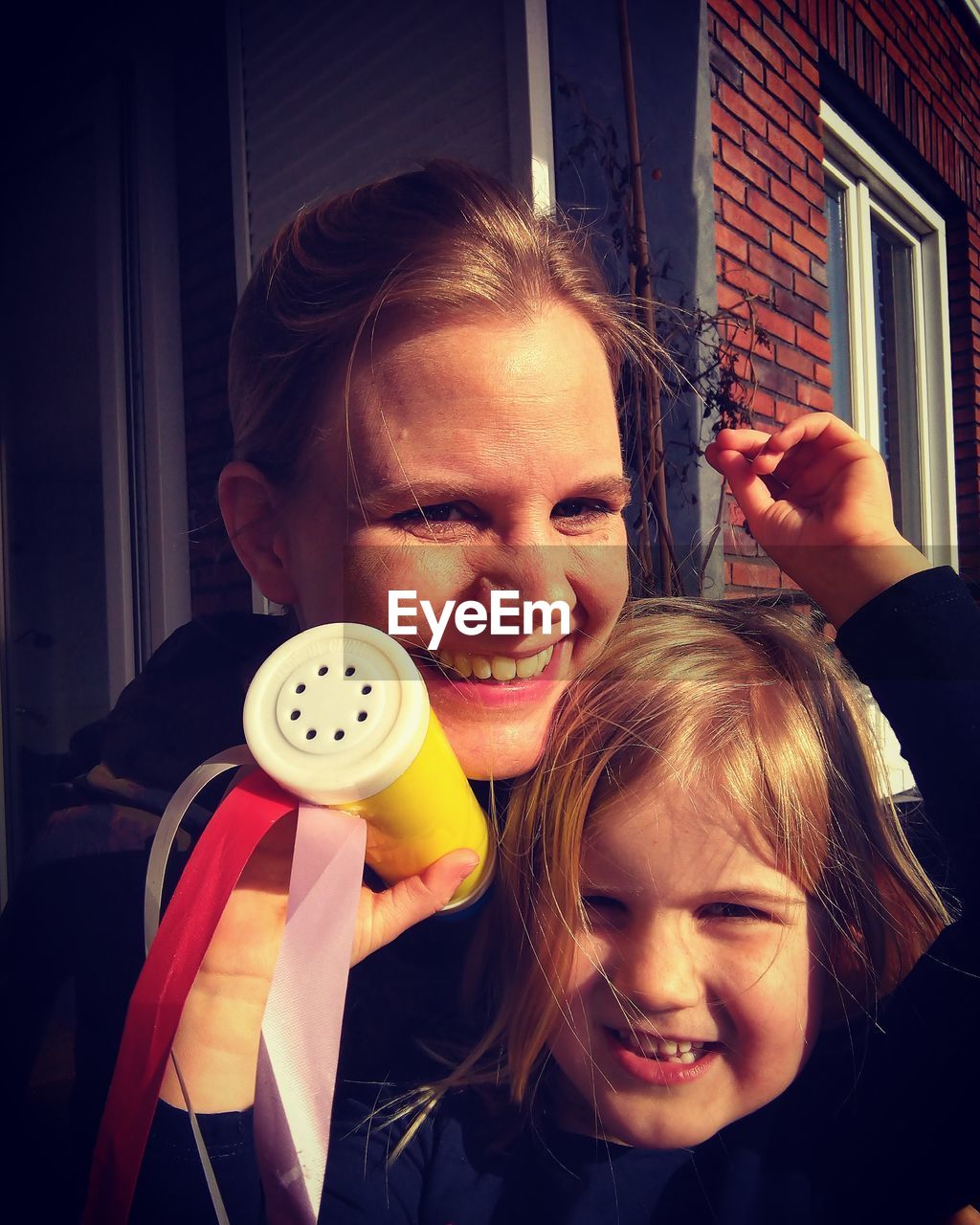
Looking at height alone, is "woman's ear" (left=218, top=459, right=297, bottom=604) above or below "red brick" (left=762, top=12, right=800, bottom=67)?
below

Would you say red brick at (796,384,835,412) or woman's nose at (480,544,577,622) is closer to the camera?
woman's nose at (480,544,577,622)

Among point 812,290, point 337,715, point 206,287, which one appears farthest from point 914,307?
point 337,715

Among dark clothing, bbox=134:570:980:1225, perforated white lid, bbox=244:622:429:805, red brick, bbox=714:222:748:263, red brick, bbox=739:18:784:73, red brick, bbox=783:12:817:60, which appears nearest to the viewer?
perforated white lid, bbox=244:622:429:805

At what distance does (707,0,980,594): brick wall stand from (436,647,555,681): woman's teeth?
0.63 m

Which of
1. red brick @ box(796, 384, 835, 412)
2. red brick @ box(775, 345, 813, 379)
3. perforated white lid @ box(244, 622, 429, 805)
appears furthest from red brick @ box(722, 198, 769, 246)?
perforated white lid @ box(244, 622, 429, 805)

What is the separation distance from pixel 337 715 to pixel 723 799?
1.23 feet

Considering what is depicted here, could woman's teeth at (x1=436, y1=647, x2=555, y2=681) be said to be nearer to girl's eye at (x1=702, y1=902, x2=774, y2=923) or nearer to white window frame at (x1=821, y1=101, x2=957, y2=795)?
girl's eye at (x1=702, y1=902, x2=774, y2=923)

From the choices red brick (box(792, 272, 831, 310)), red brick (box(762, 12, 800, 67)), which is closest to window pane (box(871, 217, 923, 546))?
red brick (box(792, 272, 831, 310))

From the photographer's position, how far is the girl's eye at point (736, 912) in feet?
2.38

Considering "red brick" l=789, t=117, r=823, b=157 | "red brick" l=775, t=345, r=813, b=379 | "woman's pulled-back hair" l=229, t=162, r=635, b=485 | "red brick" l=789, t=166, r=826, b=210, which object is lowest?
"woman's pulled-back hair" l=229, t=162, r=635, b=485

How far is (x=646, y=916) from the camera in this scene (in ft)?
2.38

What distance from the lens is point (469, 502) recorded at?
2.36 ft

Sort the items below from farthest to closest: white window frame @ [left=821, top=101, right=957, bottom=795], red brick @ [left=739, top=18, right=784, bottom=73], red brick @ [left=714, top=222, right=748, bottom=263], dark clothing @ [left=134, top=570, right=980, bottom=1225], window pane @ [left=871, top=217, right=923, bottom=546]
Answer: window pane @ [left=871, top=217, right=923, bottom=546], white window frame @ [left=821, top=101, right=957, bottom=795], red brick @ [left=739, top=18, right=784, bottom=73], red brick @ [left=714, top=222, right=748, bottom=263], dark clothing @ [left=134, top=570, right=980, bottom=1225]

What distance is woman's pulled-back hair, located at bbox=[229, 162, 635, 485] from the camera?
769 millimetres
